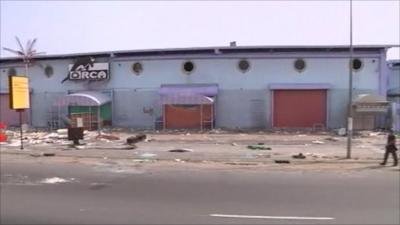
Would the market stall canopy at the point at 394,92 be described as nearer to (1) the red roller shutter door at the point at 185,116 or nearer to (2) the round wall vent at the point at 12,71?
(1) the red roller shutter door at the point at 185,116

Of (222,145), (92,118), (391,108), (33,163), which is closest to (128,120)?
(92,118)

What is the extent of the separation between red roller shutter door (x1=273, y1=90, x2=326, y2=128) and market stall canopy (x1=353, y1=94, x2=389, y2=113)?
3.02 metres

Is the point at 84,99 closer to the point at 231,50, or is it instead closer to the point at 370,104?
the point at 231,50

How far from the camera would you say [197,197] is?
38.0ft

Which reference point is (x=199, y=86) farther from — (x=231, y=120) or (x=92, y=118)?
(x=92, y=118)

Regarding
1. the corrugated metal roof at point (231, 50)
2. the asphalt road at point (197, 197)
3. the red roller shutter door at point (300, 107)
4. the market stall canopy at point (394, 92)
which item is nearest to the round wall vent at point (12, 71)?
the corrugated metal roof at point (231, 50)

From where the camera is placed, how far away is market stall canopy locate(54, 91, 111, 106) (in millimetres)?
39969

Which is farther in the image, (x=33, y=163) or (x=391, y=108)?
(x=391, y=108)

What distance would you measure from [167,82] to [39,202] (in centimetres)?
3059

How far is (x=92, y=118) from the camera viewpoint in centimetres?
4116

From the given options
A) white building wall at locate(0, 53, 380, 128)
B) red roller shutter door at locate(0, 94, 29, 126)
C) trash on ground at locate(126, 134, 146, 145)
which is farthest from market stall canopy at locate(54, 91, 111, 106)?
trash on ground at locate(126, 134, 146, 145)

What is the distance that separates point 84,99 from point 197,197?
29.7 m

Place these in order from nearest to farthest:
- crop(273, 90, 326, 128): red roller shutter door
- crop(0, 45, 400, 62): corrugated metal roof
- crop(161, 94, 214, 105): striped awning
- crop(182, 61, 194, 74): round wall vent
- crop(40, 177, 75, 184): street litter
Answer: crop(40, 177, 75, 184): street litter < crop(0, 45, 400, 62): corrugated metal roof < crop(161, 94, 214, 105): striped awning < crop(273, 90, 326, 128): red roller shutter door < crop(182, 61, 194, 74): round wall vent

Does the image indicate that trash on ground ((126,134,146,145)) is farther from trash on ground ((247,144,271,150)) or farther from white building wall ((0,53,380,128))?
white building wall ((0,53,380,128))
